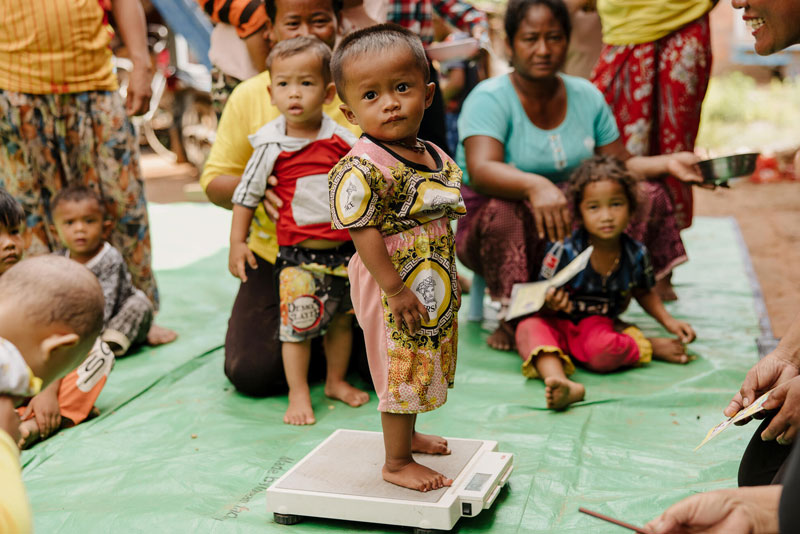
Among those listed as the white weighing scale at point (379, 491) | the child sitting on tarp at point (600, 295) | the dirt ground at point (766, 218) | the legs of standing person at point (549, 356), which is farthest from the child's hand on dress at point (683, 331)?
the white weighing scale at point (379, 491)

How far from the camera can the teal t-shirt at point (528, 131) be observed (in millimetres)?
3396

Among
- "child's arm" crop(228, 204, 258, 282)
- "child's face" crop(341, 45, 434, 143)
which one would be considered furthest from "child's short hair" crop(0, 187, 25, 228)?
"child's face" crop(341, 45, 434, 143)

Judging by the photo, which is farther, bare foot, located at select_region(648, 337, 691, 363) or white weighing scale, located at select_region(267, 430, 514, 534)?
bare foot, located at select_region(648, 337, 691, 363)

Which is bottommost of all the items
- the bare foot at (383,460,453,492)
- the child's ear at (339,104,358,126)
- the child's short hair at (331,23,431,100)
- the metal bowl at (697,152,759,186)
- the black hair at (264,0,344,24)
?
the bare foot at (383,460,453,492)

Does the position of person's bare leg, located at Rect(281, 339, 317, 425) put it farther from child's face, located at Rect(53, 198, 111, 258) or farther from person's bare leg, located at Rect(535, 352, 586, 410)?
child's face, located at Rect(53, 198, 111, 258)

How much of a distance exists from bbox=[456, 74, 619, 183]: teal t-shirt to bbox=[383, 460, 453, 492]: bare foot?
5.51 ft

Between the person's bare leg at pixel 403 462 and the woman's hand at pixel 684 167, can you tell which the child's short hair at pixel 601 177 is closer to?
the woman's hand at pixel 684 167

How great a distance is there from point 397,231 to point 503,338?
152 cm

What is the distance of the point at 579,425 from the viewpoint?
2557 mm

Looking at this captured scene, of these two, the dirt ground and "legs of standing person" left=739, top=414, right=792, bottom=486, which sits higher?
"legs of standing person" left=739, top=414, right=792, bottom=486

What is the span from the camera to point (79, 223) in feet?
10.6

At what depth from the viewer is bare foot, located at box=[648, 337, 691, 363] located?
3.12m

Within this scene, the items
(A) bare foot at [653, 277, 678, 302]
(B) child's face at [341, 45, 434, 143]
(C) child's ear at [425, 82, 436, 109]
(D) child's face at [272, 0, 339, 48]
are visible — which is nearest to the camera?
(B) child's face at [341, 45, 434, 143]

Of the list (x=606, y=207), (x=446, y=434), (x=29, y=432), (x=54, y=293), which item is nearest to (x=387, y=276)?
(x=54, y=293)
